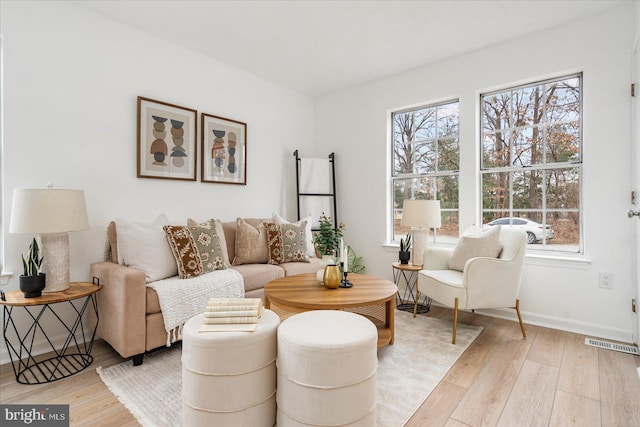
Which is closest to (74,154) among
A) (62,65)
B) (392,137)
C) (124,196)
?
(124,196)

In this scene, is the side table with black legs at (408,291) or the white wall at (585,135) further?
the side table with black legs at (408,291)

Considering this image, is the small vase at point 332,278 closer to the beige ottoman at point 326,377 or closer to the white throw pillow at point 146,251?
the beige ottoman at point 326,377

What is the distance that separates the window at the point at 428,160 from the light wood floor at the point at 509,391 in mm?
1488

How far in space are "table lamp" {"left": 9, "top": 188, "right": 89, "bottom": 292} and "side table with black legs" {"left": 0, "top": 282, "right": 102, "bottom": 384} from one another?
15 centimetres

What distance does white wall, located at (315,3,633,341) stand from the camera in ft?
8.46

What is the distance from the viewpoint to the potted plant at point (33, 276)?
1993mm

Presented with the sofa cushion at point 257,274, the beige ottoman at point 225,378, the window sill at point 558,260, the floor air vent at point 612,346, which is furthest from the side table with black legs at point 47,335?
the floor air vent at point 612,346

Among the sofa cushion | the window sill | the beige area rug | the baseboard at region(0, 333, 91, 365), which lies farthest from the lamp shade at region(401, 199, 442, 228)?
the baseboard at region(0, 333, 91, 365)

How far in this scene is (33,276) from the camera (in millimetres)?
2021

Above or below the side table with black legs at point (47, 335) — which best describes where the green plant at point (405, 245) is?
above

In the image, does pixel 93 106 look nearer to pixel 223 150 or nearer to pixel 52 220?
pixel 52 220

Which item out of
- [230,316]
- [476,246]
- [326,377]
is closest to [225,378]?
[230,316]

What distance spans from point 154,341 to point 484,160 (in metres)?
3.36

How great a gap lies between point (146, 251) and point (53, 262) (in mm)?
542
